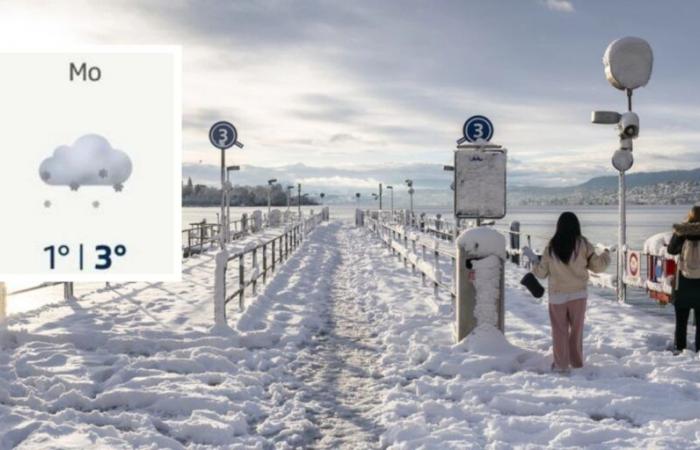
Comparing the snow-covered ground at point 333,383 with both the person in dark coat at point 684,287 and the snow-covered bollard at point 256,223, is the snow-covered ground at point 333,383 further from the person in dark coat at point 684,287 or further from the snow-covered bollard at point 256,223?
the snow-covered bollard at point 256,223

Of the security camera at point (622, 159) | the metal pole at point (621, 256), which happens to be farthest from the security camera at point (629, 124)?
the metal pole at point (621, 256)

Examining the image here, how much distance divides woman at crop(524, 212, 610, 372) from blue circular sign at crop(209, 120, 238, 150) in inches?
365

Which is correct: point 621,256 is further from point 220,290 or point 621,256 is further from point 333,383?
point 333,383

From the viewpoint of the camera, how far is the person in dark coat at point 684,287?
790 centimetres

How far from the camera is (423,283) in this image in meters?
15.2

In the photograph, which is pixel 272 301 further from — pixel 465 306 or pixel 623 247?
pixel 623 247

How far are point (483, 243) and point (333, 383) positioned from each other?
2673 mm

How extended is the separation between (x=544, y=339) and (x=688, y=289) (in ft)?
6.16

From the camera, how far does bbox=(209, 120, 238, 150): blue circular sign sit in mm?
14828

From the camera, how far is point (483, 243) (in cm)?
824

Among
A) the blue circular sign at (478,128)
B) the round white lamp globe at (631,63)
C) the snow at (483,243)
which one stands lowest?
the snow at (483,243)

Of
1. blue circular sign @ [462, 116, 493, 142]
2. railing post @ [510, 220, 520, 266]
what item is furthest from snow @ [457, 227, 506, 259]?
railing post @ [510, 220, 520, 266]

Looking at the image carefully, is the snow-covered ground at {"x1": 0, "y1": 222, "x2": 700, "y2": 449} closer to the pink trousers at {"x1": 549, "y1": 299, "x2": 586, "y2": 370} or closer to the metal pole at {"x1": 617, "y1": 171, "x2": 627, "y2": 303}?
the pink trousers at {"x1": 549, "y1": 299, "x2": 586, "y2": 370}

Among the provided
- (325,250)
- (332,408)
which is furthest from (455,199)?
(325,250)
